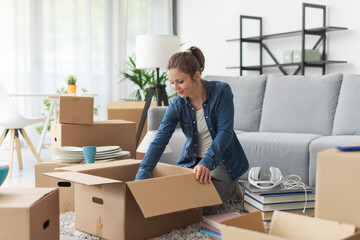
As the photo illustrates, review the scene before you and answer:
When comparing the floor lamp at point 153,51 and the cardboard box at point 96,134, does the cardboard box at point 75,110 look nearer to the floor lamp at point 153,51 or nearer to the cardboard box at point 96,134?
the cardboard box at point 96,134

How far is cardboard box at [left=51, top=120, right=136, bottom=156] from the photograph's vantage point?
279 centimetres

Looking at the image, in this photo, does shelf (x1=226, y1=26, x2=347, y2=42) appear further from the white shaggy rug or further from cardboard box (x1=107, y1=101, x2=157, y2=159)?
the white shaggy rug

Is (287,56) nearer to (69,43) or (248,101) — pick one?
(248,101)

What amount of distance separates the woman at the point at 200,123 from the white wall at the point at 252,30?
259 centimetres

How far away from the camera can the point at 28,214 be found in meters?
1.48

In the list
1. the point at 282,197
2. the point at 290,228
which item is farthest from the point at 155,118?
the point at 290,228

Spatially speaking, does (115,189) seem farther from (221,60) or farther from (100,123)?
(221,60)

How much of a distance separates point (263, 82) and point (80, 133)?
1621mm

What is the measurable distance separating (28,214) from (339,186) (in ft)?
3.23

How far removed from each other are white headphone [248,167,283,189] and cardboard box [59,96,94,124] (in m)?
1.13

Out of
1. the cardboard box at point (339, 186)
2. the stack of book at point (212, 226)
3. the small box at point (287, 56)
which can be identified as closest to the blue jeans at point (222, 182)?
the stack of book at point (212, 226)

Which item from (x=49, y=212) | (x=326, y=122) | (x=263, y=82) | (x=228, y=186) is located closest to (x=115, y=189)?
(x=49, y=212)

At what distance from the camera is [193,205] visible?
1.76m

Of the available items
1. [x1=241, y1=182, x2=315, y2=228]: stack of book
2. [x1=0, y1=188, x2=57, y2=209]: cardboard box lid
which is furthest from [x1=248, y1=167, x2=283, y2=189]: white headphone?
[x1=0, y1=188, x2=57, y2=209]: cardboard box lid
